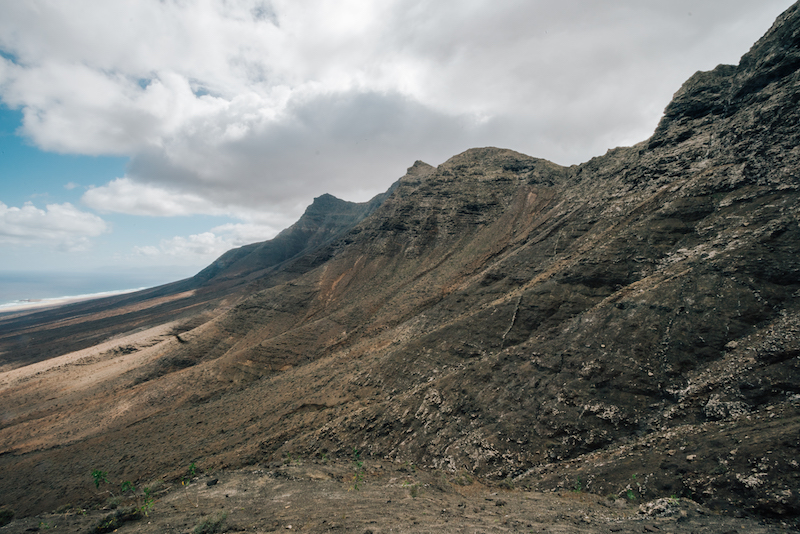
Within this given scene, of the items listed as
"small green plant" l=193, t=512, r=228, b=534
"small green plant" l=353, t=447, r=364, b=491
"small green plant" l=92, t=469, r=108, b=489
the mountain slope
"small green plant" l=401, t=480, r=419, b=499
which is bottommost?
"small green plant" l=92, t=469, r=108, b=489

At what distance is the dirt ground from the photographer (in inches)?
269

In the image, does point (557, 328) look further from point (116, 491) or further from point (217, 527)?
point (116, 491)

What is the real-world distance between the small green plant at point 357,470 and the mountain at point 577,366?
332 mm

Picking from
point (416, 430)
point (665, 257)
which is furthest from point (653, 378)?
point (416, 430)

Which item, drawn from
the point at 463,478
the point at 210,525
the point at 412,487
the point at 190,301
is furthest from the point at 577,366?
the point at 190,301

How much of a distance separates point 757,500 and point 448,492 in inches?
277

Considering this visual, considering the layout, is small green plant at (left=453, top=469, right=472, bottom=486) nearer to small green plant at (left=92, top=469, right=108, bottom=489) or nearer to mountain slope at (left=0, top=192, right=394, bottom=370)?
small green plant at (left=92, top=469, right=108, bottom=489)

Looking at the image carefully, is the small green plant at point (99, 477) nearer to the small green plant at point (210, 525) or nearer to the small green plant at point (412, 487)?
the small green plant at point (210, 525)

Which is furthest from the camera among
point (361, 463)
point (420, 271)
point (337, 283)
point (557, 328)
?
point (337, 283)

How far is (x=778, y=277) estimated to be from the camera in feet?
36.8

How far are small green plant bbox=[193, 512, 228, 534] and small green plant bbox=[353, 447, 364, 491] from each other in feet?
12.9

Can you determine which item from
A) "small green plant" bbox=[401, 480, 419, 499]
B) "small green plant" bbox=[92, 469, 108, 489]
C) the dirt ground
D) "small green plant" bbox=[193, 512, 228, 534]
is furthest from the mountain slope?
"small green plant" bbox=[401, 480, 419, 499]

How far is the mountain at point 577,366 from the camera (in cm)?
934

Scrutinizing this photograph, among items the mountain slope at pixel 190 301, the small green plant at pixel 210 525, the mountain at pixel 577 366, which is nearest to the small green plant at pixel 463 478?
the mountain at pixel 577 366
